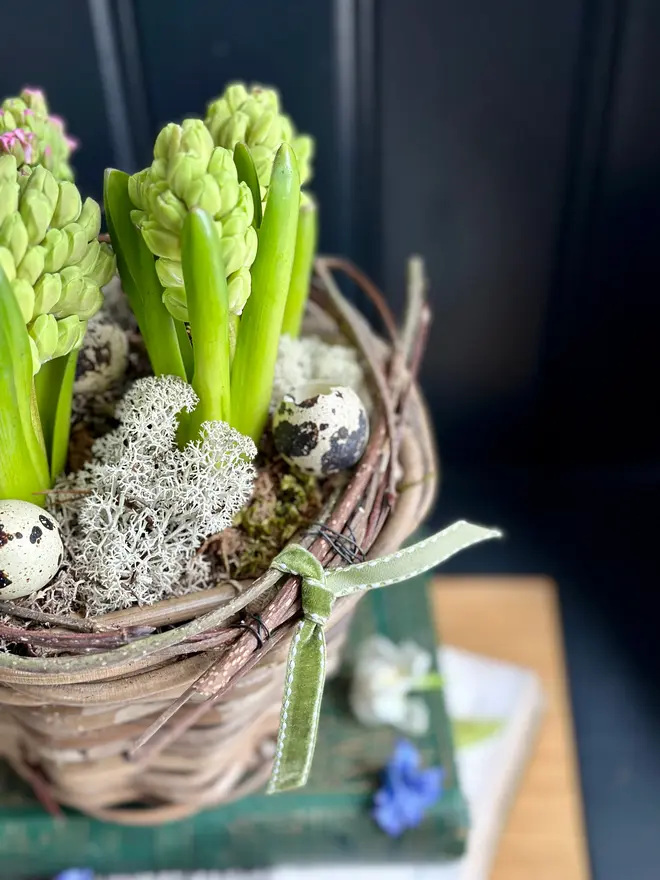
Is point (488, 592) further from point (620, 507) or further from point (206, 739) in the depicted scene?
point (206, 739)

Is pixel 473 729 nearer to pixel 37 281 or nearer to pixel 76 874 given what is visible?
pixel 76 874

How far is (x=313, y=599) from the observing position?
1.25ft

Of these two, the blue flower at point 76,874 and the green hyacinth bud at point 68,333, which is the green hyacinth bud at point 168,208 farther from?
the blue flower at point 76,874

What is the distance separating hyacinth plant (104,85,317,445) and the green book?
283 mm

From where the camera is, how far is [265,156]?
414mm

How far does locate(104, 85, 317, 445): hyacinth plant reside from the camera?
34cm

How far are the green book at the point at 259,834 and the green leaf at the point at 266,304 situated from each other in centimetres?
28

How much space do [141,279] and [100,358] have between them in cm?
8

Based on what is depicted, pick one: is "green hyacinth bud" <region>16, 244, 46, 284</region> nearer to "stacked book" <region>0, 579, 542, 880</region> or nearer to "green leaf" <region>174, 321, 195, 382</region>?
"green leaf" <region>174, 321, 195, 382</region>

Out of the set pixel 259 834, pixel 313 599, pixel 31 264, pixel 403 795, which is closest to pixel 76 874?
pixel 259 834

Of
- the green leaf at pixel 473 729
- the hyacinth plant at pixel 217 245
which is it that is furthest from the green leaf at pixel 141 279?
the green leaf at pixel 473 729

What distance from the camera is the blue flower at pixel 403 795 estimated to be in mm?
561

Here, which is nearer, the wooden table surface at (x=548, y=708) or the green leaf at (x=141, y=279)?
the green leaf at (x=141, y=279)

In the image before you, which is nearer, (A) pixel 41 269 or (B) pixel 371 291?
(A) pixel 41 269
